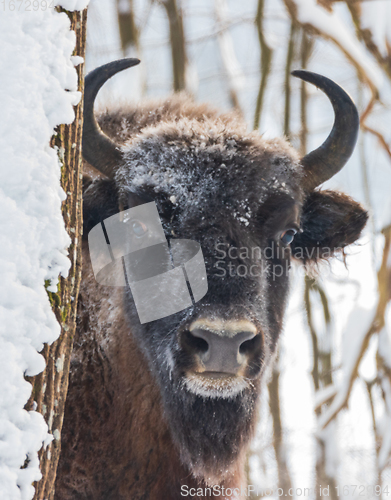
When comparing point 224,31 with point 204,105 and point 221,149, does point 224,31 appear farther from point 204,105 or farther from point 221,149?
point 221,149

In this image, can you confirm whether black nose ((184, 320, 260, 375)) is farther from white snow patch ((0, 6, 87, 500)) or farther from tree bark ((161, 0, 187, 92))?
tree bark ((161, 0, 187, 92))

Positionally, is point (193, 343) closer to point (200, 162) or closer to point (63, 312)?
point (63, 312)

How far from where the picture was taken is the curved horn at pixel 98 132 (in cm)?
301

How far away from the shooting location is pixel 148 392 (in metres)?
3.20

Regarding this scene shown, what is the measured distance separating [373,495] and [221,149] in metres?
5.52

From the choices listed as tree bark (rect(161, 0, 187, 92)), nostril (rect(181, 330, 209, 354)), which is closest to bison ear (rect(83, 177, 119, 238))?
nostril (rect(181, 330, 209, 354))

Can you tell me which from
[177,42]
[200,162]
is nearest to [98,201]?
[200,162]

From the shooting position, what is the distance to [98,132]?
325 centimetres

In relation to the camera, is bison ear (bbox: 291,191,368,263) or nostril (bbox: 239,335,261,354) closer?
nostril (bbox: 239,335,261,354)

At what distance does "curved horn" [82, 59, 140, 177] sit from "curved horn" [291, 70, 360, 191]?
1242mm

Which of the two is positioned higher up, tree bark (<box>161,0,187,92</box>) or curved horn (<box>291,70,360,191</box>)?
tree bark (<box>161,0,187,92</box>)

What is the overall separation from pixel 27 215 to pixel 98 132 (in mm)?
1673

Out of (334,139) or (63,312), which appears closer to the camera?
(63,312)

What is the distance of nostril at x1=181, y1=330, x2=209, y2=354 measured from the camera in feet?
8.29
